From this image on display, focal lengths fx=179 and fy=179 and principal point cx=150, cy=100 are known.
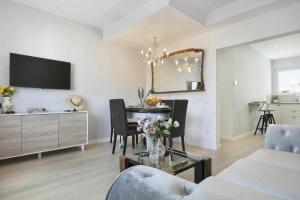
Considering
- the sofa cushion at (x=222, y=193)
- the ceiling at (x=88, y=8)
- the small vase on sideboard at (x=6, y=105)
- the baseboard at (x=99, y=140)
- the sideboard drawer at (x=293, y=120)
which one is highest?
the ceiling at (x=88, y=8)

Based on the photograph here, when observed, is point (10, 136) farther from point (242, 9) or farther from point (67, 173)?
point (242, 9)

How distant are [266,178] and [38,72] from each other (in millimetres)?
3648

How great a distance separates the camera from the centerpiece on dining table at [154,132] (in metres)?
1.68

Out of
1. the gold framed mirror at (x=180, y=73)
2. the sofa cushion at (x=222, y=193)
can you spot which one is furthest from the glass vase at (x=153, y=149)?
the gold framed mirror at (x=180, y=73)

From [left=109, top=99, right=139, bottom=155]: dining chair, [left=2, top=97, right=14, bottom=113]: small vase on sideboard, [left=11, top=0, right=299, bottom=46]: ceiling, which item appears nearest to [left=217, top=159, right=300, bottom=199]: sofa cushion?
[left=109, top=99, right=139, bottom=155]: dining chair

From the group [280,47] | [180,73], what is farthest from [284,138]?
[280,47]

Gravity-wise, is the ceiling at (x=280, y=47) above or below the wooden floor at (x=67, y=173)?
above

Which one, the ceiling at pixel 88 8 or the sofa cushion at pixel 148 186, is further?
the ceiling at pixel 88 8

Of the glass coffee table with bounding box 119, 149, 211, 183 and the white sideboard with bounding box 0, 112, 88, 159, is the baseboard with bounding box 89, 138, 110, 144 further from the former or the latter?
the glass coffee table with bounding box 119, 149, 211, 183

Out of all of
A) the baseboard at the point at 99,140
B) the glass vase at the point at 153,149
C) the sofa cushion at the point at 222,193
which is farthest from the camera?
the baseboard at the point at 99,140

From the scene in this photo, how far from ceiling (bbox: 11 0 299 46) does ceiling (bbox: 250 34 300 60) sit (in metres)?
2.47

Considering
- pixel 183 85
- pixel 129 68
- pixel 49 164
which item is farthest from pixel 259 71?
pixel 49 164

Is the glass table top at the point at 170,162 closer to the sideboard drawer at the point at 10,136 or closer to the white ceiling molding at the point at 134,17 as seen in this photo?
the sideboard drawer at the point at 10,136

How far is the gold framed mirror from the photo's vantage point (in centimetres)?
396
